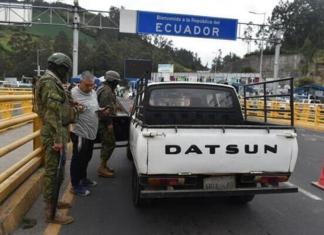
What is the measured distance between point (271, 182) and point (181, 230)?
122cm

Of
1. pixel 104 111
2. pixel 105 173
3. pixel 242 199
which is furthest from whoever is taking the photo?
pixel 105 173

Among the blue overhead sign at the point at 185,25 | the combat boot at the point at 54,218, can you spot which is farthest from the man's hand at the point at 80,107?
the blue overhead sign at the point at 185,25

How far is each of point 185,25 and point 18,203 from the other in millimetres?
22631

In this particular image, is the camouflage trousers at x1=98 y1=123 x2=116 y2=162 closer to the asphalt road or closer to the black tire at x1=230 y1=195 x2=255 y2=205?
the asphalt road

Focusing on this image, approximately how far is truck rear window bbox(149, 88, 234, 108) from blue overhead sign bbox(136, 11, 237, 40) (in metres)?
19.7

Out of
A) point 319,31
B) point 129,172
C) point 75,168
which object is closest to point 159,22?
point 129,172

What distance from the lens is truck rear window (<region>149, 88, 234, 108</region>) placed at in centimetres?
691

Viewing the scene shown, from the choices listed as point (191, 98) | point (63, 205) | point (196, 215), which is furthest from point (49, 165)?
point (191, 98)

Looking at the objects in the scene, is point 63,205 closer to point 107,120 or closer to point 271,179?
point 107,120

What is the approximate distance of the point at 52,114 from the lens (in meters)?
5.12

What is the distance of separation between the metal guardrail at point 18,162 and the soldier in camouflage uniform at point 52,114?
0.43 meters

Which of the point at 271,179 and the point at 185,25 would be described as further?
the point at 185,25

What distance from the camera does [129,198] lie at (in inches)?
267

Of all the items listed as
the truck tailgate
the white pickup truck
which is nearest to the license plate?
the white pickup truck
